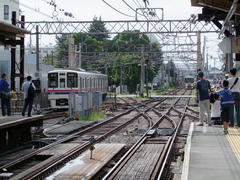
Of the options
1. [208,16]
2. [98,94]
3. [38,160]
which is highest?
[208,16]

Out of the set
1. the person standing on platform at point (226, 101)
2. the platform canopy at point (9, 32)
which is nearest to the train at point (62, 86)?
the platform canopy at point (9, 32)

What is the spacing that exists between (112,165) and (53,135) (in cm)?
606

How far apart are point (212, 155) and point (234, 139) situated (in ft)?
7.04

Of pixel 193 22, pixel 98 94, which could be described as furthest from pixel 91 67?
pixel 98 94

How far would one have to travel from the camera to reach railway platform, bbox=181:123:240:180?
701 centimetres

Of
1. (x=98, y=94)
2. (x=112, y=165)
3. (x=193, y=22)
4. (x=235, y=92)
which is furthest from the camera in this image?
(x=193, y=22)

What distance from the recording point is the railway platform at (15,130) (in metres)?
12.4

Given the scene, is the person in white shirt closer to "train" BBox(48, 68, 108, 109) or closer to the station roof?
the station roof

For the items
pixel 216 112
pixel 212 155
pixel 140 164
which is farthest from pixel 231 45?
pixel 140 164

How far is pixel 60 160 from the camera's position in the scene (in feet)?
32.5

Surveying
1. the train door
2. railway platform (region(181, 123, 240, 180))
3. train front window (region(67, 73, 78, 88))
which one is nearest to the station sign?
railway platform (region(181, 123, 240, 180))

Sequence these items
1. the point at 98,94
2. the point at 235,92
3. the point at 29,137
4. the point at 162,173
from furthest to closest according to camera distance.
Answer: the point at 98,94 → the point at 29,137 → the point at 235,92 → the point at 162,173

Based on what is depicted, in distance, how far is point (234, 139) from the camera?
35.0 ft

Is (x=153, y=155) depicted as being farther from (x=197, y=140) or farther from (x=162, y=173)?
(x=162, y=173)
